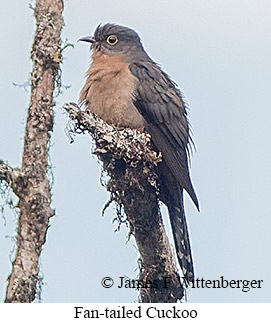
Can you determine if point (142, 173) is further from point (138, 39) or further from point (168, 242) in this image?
point (138, 39)

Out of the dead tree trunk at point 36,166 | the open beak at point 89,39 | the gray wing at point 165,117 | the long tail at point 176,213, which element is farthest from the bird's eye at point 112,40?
the dead tree trunk at point 36,166

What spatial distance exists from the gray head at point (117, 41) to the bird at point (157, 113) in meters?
0.14

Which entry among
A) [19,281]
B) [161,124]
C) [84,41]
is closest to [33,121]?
[19,281]

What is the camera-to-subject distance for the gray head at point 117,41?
22.3 feet

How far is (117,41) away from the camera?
687 cm

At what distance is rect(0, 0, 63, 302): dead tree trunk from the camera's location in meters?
3.99

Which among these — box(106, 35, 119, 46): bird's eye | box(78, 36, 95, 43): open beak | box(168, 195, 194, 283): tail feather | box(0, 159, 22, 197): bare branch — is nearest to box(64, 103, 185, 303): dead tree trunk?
box(168, 195, 194, 283): tail feather

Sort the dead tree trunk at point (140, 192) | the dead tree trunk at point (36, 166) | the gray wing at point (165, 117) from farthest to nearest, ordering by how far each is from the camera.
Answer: the gray wing at point (165, 117) < the dead tree trunk at point (140, 192) < the dead tree trunk at point (36, 166)

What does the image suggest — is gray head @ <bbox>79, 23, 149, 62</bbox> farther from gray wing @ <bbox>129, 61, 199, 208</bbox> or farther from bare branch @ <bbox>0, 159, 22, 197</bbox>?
bare branch @ <bbox>0, 159, 22, 197</bbox>

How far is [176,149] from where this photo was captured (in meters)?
6.33

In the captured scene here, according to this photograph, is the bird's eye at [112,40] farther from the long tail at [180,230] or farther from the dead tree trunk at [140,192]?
the long tail at [180,230]

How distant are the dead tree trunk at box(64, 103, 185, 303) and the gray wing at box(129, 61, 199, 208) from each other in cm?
17

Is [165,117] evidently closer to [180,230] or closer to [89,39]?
[180,230]

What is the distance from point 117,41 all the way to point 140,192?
1.80 metres
